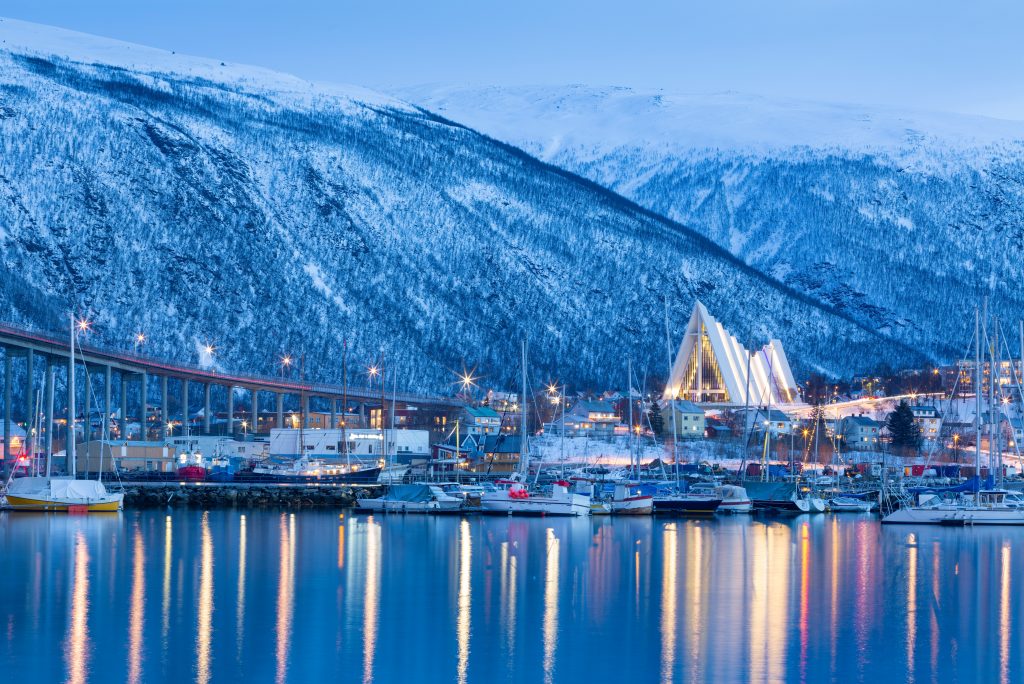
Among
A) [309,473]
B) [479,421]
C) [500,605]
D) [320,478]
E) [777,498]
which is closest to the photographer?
[500,605]

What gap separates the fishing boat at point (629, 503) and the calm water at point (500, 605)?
8.53m

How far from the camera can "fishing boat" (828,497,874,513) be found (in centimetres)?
6919

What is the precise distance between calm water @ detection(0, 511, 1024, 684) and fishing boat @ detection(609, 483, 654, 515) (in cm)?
853

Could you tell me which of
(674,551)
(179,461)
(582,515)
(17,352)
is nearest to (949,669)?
(674,551)

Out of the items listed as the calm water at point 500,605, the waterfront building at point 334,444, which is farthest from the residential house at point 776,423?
the calm water at point 500,605

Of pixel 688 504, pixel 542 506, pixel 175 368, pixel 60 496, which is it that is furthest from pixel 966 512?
pixel 175 368

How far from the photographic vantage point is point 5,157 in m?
190

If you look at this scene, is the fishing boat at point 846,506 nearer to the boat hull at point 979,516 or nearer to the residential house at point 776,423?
the boat hull at point 979,516

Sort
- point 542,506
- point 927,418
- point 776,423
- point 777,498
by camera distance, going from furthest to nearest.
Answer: point 927,418 < point 776,423 < point 777,498 < point 542,506

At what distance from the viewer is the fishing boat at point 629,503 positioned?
63906 mm

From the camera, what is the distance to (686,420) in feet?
342

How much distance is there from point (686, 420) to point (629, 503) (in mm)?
40808

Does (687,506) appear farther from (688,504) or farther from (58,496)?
(58,496)

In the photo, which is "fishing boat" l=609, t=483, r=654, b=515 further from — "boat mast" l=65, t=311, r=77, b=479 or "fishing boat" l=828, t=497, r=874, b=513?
"boat mast" l=65, t=311, r=77, b=479
